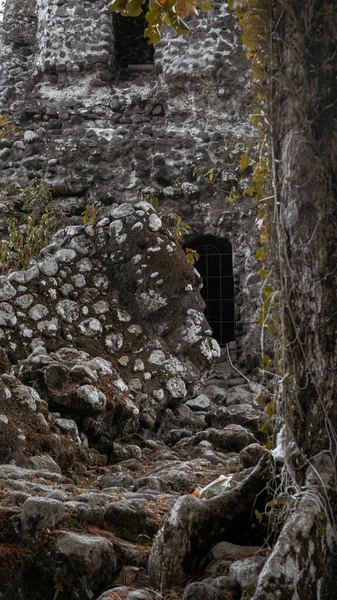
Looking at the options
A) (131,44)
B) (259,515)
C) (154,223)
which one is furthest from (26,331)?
(131,44)

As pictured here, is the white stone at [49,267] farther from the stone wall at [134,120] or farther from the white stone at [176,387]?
the stone wall at [134,120]

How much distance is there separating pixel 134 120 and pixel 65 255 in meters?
3.55

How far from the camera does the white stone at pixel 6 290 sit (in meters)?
6.92

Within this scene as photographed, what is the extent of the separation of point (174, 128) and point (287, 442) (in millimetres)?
7978

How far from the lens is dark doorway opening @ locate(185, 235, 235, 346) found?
10.1 meters

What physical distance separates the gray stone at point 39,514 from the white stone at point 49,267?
413cm

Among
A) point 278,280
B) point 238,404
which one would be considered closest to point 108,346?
point 238,404

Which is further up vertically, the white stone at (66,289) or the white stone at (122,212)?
the white stone at (122,212)

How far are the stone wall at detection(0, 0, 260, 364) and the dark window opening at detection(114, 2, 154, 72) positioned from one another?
27 cm

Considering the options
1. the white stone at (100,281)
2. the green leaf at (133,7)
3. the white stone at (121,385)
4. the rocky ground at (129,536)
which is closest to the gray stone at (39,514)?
the rocky ground at (129,536)

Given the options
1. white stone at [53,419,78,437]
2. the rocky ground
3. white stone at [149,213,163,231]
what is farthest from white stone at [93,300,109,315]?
the rocky ground

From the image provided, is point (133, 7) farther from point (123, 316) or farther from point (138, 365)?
point (123, 316)

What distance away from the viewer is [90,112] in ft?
34.4

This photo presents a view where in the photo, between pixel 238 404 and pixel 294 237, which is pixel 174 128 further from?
pixel 294 237
